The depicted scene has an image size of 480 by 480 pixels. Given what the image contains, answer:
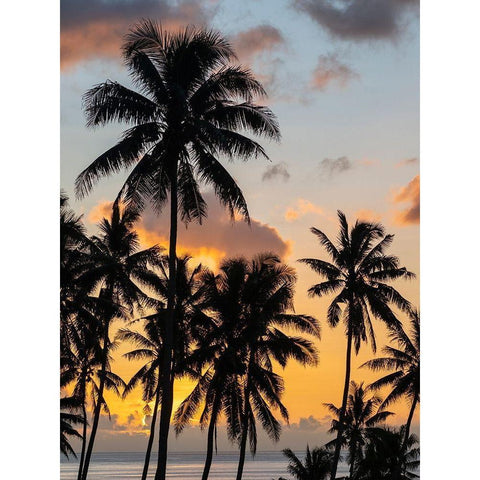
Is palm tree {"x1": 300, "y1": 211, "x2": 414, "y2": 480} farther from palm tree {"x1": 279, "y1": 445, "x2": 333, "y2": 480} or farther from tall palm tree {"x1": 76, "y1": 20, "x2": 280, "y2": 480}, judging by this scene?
tall palm tree {"x1": 76, "y1": 20, "x2": 280, "y2": 480}

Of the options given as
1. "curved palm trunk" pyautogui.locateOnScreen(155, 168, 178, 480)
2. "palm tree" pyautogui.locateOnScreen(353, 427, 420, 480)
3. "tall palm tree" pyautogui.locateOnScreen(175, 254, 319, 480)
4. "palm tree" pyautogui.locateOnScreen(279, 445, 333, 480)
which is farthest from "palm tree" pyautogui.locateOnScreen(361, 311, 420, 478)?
"curved palm trunk" pyautogui.locateOnScreen(155, 168, 178, 480)

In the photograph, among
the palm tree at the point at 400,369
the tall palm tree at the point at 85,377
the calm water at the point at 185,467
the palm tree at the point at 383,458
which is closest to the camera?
the palm tree at the point at 383,458

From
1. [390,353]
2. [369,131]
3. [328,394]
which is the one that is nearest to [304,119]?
[369,131]

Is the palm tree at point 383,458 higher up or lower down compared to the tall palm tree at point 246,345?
lower down

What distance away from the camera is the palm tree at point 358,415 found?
37.8 meters

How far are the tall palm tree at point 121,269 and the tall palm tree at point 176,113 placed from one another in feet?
35.9

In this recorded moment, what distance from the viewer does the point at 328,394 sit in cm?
4422

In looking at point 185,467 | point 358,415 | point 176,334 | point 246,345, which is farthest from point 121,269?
point 185,467

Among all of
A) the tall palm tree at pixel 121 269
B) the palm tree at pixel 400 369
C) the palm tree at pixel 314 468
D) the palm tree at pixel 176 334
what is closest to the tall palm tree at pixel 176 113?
the palm tree at pixel 176 334

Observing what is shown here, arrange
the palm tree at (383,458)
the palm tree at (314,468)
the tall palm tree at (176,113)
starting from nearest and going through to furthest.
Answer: the tall palm tree at (176,113)
the palm tree at (383,458)
the palm tree at (314,468)

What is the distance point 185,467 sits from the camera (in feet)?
414

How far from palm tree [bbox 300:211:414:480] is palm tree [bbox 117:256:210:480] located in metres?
4.11

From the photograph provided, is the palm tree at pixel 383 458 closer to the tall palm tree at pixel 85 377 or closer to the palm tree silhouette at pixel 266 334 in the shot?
the palm tree silhouette at pixel 266 334
